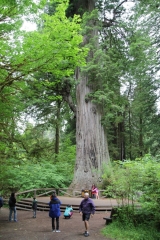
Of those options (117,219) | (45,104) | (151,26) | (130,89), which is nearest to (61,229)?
(117,219)

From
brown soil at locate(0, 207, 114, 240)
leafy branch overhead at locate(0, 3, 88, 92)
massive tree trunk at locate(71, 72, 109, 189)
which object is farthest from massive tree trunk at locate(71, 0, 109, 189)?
leafy branch overhead at locate(0, 3, 88, 92)

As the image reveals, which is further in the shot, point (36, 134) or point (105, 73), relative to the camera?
point (36, 134)

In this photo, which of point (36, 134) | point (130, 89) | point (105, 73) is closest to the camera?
point (105, 73)

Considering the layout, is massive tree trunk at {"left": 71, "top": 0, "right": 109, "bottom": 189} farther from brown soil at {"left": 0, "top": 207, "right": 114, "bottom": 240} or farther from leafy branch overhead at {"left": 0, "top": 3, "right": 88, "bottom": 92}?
leafy branch overhead at {"left": 0, "top": 3, "right": 88, "bottom": 92}

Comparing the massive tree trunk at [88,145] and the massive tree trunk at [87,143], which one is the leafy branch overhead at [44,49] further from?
the massive tree trunk at [88,145]

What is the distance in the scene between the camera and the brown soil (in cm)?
650

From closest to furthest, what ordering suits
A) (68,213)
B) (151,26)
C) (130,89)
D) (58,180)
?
(68,213) < (58,180) < (151,26) < (130,89)

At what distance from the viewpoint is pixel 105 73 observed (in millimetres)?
13547

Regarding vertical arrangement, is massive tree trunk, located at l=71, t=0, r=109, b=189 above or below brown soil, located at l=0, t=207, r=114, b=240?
above

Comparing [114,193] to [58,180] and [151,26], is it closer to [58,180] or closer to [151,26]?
[58,180]

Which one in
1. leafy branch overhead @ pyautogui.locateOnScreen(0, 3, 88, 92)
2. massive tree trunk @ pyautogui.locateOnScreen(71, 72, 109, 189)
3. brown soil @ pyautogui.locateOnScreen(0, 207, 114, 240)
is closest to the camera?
leafy branch overhead @ pyautogui.locateOnScreen(0, 3, 88, 92)

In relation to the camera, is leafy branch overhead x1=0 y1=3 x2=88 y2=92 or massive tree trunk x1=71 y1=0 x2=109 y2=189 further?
massive tree trunk x1=71 y1=0 x2=109 y2=189

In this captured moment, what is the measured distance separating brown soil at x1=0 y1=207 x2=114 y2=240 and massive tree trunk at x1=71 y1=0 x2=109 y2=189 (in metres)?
4.26

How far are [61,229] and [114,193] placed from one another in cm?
202
